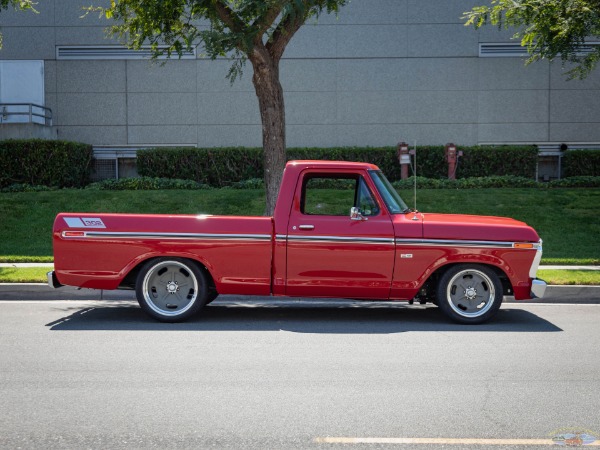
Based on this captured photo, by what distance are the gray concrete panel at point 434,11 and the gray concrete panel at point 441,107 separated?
7.47ft

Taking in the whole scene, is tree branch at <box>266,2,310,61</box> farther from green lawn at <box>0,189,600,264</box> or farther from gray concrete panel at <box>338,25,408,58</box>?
gray concrete panel at <box>338,25,408,58</box>

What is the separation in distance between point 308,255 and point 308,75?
16.6 m

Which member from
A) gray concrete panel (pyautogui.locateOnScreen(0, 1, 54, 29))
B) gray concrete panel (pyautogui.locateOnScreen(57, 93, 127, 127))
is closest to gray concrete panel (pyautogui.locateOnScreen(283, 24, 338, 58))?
gray concrete panel (pyautogui.locateOnScreen(57, 93, 127, 127))

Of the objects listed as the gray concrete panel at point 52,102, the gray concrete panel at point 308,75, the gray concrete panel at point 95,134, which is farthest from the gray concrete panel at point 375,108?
the gray concrete panel at point 52,102

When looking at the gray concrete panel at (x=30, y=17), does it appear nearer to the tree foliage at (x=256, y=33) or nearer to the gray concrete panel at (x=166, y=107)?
the gray concrete panel at (x=166, y=107)

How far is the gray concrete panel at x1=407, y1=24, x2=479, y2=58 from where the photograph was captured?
82.4 feet

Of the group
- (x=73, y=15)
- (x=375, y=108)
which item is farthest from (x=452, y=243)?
(x=73, y=15)

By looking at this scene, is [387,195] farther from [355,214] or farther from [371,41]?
[371,41]

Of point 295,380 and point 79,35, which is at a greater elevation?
point 79,35

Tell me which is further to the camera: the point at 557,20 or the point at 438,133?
the point at 438,133

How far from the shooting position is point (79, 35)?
25406 mm

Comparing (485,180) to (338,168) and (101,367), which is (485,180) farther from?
(101,367)

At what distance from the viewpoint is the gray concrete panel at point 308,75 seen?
2520cm

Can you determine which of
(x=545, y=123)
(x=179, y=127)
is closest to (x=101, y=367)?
(x=179, y=127)
